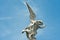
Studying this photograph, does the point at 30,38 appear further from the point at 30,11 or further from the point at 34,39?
the point at 30,11

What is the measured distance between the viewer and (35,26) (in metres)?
36.9

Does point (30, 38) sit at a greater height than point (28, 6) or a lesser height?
lesser

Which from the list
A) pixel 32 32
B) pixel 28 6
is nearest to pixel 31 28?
pixel 32 32

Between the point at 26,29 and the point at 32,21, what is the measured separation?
4.40 feet

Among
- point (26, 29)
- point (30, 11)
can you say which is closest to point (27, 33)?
point (26, 29)

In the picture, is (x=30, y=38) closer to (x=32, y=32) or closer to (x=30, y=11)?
(x=32, y=32)

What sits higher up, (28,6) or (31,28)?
(28,6)

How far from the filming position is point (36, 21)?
3694cm

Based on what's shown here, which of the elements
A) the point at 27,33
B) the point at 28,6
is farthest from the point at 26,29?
the point at 28,6

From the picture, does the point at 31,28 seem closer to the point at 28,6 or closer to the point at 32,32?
the point at 32,32

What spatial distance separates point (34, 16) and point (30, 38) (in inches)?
116

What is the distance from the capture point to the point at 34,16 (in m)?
37.5

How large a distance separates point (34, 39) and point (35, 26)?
1636 mm

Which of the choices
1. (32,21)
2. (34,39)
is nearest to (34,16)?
(32,21)
